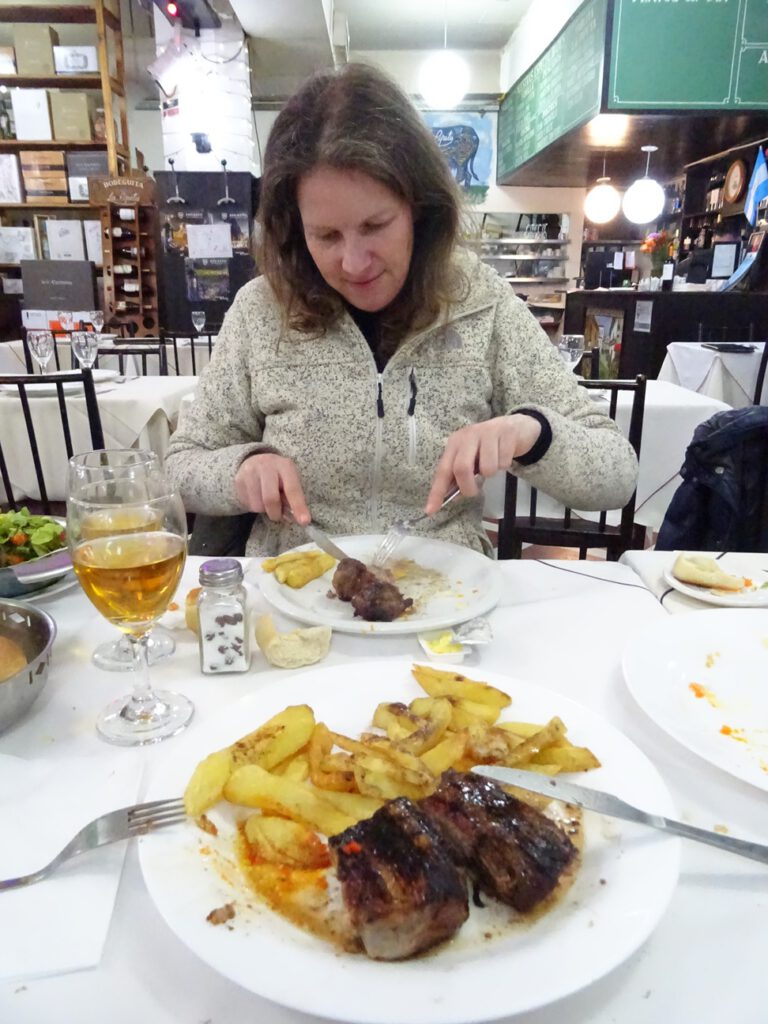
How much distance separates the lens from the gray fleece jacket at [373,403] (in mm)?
1605

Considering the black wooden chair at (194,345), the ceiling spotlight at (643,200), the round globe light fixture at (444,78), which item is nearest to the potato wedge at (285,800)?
the black wooden chair at (194,345)

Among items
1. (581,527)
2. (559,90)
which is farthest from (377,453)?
(559,90)

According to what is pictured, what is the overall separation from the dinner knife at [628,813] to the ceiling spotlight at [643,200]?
25.5 feet

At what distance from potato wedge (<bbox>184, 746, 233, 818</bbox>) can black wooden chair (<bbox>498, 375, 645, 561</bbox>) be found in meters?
1.48

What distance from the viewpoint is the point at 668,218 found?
10.5m

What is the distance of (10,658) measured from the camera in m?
0.85

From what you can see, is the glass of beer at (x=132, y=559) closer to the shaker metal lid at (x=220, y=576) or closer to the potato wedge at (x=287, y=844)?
the shaker metal lid at (x=220, y=576)

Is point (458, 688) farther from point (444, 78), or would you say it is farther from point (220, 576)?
point (444, 78)

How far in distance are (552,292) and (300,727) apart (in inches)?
414

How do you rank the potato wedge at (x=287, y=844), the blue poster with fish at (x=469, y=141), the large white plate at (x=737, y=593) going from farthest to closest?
the blue poster with fish at (x=469, y=141) → the large white plate at (x=737, y=593) → the potato wedge at (x=287, y=844)

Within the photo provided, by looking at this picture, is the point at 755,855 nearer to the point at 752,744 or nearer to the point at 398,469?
the point at 752,744

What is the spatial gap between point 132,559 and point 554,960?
0.58 meters

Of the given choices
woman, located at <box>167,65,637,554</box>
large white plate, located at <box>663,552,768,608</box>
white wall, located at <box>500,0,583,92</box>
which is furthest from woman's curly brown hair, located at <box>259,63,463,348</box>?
white wall, located at <box>500,0,583,92</box>

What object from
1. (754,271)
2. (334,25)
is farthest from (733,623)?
(334,25)
